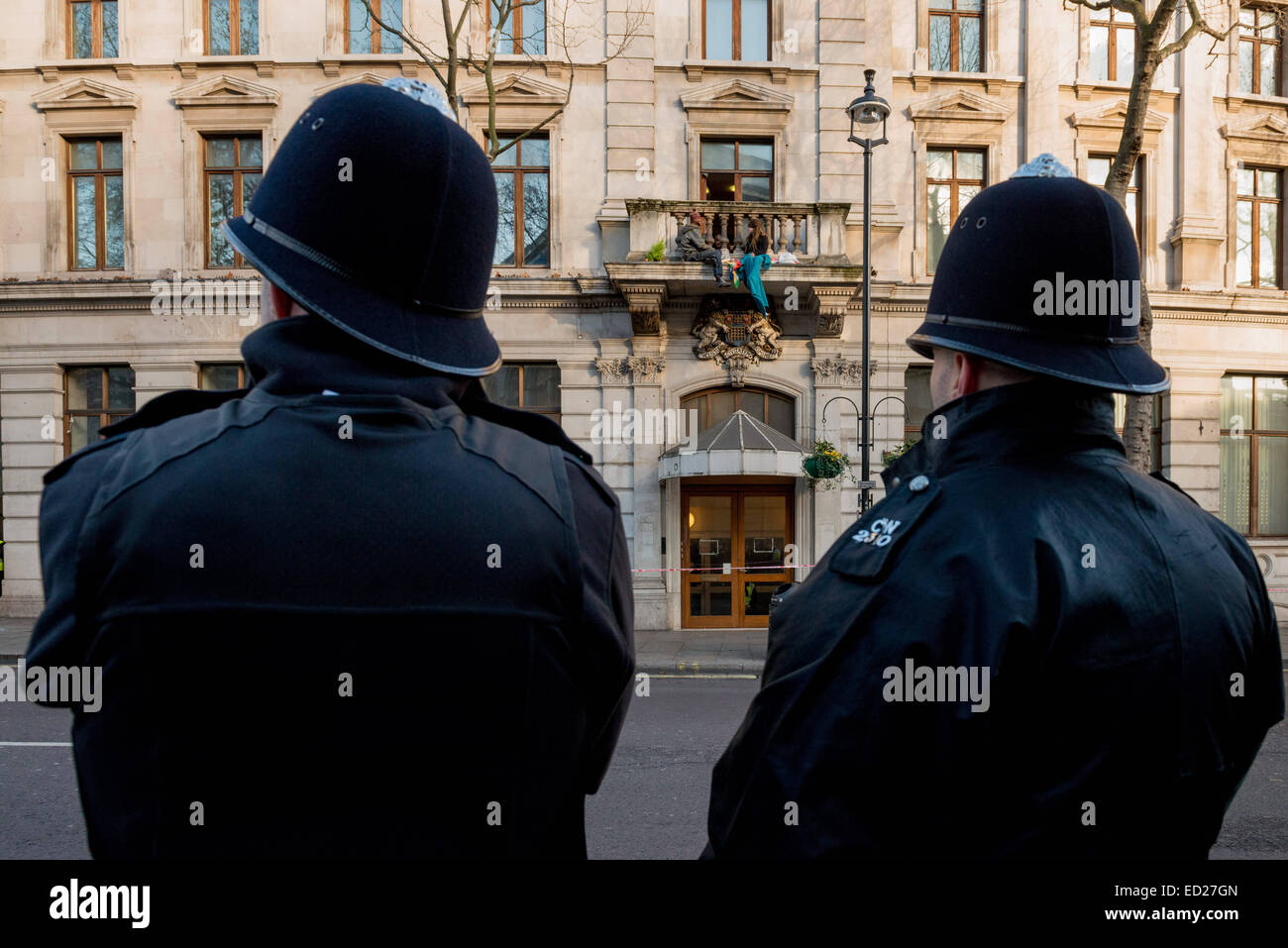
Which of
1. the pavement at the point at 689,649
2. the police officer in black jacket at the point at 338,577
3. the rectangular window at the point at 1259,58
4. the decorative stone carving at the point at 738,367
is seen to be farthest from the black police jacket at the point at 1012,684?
the rectangular window at the point at 1259,58

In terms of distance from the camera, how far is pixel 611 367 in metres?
14.6

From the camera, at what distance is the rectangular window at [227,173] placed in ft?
49.6

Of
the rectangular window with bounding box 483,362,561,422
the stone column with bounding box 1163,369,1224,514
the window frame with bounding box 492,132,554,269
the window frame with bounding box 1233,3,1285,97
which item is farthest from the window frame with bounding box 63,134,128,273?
the window frame with bounding box 1233,3,1285,97

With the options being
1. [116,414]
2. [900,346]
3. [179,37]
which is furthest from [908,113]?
[116,414]

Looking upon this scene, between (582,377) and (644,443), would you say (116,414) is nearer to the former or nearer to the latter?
(582,377)

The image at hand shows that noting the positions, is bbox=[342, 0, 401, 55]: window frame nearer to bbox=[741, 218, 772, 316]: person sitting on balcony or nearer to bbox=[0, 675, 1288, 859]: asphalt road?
bbox=[741, 218, 772, 316]: person sitting on balcony

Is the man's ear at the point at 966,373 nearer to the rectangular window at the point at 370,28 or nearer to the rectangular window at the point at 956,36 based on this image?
the rectangular window at the point at 370,28

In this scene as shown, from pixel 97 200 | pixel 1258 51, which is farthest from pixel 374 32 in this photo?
pixel 1258 51

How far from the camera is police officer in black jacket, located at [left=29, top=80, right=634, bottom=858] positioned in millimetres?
1075

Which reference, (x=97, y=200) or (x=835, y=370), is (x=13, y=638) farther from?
(x=835, y=370)

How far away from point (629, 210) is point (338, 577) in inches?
545

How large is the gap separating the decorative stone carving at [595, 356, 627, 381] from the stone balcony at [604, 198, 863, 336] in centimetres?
77
